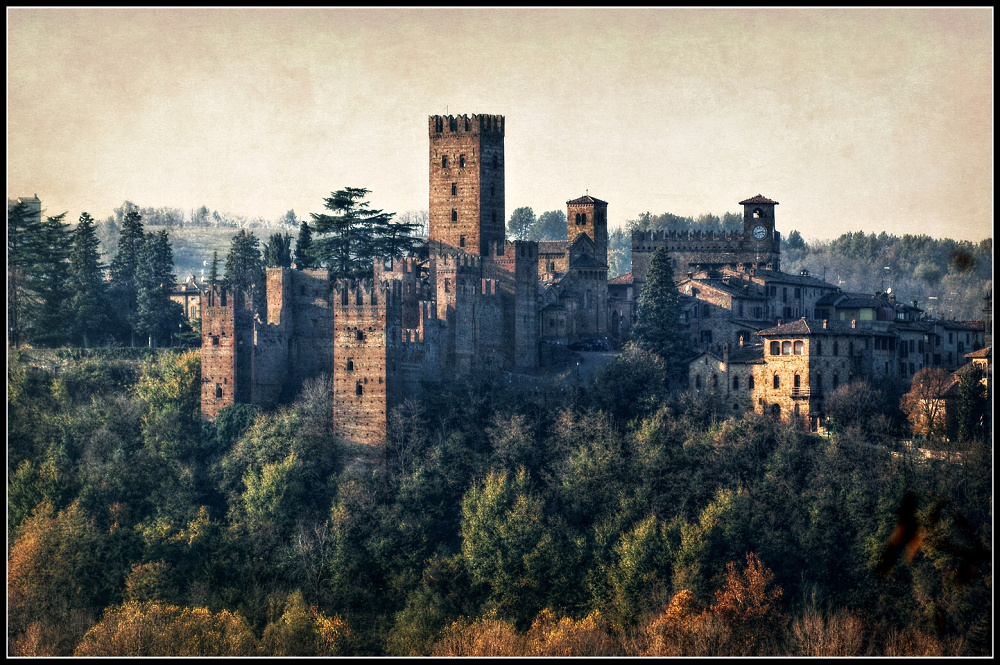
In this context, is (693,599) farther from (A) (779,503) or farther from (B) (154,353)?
(B) (154,353)

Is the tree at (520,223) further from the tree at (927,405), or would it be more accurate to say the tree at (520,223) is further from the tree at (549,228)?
the tree at (927,405)

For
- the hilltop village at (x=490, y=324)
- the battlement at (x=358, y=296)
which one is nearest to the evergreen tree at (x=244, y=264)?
the hilltop village at (x=490, y=324)

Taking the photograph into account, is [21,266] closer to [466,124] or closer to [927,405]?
[466,124]

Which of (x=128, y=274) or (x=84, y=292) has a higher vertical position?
(x=128, y=274)

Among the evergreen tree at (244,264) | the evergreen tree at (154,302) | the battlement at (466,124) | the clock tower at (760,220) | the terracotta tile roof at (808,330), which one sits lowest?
the terracotta tile roof at (808,330)

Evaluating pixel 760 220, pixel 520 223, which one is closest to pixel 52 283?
pixel 760 220

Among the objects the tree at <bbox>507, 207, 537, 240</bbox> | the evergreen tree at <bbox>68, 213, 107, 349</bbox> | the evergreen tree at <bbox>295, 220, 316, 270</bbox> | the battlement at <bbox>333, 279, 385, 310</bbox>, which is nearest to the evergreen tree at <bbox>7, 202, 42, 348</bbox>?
the evergreen tree at <bbox>68, 213, 107, 349</bbox>
